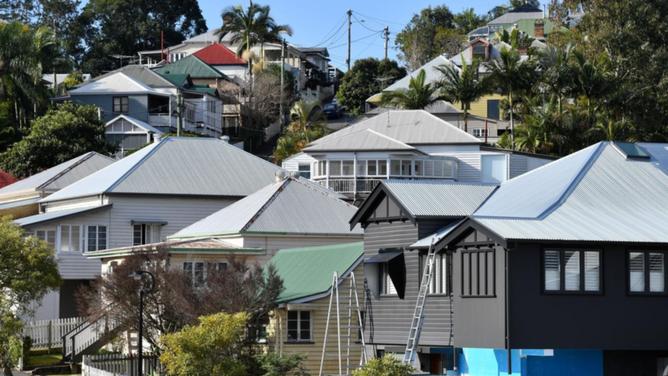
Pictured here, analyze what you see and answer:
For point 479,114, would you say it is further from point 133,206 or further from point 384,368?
point 384,368

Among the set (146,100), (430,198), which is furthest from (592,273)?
(146,100)

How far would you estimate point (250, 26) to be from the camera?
126 meters

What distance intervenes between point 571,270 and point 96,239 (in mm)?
30971

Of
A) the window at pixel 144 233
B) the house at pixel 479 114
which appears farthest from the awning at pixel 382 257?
the house at pixel 479 114

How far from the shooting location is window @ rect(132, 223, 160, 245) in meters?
65.6

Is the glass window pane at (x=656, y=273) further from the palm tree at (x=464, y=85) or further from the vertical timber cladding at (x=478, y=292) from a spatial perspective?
the palm tree at (x=464, y=85)

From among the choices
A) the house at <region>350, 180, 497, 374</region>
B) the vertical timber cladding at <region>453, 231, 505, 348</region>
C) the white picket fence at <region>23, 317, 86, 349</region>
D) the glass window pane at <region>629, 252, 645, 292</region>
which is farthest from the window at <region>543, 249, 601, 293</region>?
the white picket fence at <region>23, 317, 86, 349</region>

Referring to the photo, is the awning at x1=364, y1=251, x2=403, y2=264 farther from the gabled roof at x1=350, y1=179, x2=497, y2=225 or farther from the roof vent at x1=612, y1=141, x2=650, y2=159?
the roof vent at x1=612, y1=141, x2=650, y2=159

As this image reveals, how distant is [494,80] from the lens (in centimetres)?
8906

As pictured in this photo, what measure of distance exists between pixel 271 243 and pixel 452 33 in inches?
4218

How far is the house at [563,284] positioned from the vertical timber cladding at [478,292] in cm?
3

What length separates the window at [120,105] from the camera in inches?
4437

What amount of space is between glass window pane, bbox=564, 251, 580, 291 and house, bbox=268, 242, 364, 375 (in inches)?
401

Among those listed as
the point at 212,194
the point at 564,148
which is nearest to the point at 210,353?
the point at 212,194
